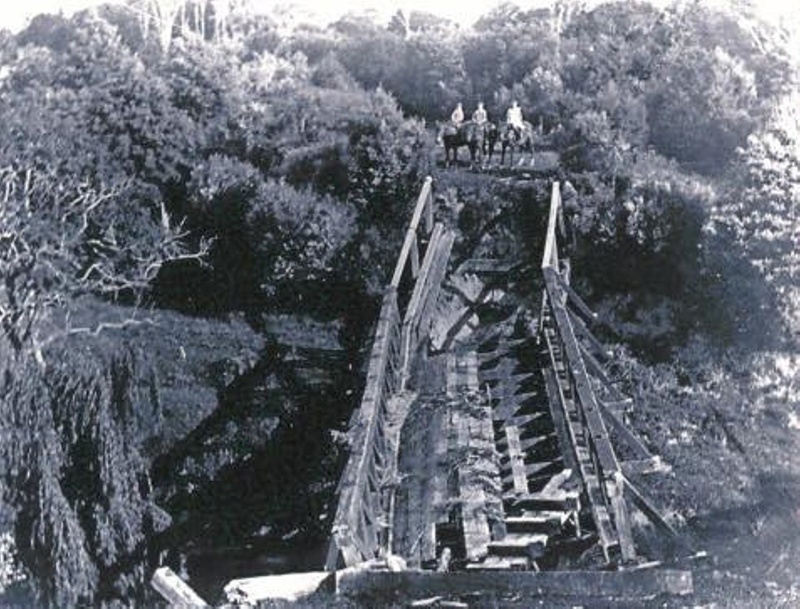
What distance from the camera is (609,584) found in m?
4.80

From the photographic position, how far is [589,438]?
7.81m

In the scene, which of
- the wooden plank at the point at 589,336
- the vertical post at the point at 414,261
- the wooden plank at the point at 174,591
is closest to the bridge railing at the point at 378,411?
the vertical post at the point at 414,261

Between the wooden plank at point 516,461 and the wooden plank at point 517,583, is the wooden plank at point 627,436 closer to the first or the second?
the wooden plank at point 516,461

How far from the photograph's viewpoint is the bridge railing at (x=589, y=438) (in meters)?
6.71

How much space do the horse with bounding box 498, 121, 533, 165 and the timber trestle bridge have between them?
482 centimetres

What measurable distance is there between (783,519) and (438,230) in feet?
22.9

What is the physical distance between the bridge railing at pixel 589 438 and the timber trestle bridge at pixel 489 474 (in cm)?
2

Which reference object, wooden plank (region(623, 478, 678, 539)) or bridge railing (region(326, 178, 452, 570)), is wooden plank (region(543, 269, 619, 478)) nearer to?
wooden plank (region(623, 478, 678, 539))

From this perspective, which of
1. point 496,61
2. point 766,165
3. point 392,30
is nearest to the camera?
point 766,165

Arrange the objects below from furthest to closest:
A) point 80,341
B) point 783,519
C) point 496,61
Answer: point 496,61 < point 80,341 < point 783,519

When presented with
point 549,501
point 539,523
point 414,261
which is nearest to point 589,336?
point 414,261

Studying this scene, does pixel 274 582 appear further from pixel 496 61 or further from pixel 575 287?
pixel 496 61

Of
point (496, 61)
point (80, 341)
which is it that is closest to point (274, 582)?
point (80, 341)

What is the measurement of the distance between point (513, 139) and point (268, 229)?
18.0 ft
